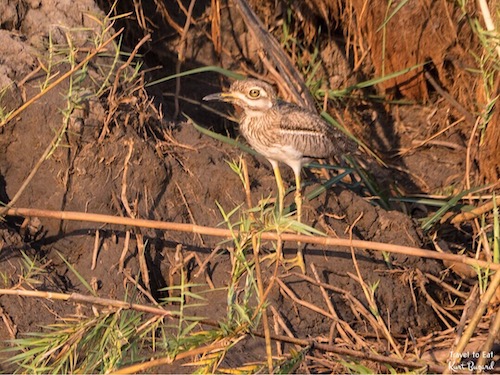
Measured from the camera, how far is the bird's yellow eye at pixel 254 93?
17.0 feet

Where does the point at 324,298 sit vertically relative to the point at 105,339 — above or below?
below

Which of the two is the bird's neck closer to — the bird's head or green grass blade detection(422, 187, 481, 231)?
the bird's head

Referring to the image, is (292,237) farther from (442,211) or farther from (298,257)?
(442,211)

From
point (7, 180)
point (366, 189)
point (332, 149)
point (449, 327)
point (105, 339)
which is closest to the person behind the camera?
point (105, 339)

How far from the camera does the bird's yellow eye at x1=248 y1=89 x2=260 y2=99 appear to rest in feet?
17.0

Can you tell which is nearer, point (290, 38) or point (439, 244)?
point (439, 244)

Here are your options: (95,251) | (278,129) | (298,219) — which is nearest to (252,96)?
(278,129)

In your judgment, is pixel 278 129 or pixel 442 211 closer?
pixel 278 129

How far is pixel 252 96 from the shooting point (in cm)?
520

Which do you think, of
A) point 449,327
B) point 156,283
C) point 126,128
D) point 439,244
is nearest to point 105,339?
point 156,283

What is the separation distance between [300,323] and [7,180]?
5.22 feet

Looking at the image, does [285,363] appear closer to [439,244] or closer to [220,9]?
[439,244]

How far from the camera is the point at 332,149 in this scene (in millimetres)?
5344

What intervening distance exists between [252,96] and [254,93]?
0.07ft
